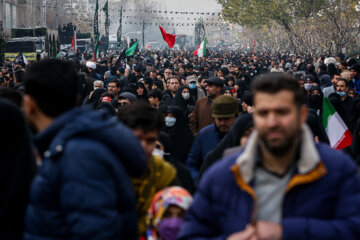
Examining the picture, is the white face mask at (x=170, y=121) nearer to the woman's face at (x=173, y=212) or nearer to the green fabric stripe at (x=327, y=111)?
the green fabric stripe at (x=327, y=111)

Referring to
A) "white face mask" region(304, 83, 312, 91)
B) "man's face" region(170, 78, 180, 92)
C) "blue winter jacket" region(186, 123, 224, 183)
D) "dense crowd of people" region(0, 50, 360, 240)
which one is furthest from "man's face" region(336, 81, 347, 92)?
"dense crowd of people" region(0, 50, 360, 240)

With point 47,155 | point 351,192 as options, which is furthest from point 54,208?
point 351,192

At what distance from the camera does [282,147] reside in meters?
2.40

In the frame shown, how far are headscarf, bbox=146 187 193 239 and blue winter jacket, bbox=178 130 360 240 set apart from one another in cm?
62

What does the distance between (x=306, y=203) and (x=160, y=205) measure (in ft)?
3.02

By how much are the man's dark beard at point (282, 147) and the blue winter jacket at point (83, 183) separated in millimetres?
492

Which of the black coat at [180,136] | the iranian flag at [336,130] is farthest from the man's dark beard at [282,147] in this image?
the black coat at [180,136]

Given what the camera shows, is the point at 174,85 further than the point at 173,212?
Yes

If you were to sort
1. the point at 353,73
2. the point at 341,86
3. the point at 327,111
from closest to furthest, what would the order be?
1. the point at 327,111
2. the point at 341,86
3. the point at 353,73

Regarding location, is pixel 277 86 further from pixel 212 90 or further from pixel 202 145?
pixel 212 90

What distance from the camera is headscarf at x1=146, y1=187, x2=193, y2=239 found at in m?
3.15

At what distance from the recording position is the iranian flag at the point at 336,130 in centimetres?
659

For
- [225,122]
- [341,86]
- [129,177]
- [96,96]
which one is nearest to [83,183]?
[129,177]

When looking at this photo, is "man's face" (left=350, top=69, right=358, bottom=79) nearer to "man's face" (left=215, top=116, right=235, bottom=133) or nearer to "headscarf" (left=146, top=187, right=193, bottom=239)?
"man's face" (left=215, top=116, right=235, bottom=133)
